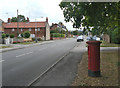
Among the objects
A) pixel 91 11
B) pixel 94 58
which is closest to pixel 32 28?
pixel 91 11

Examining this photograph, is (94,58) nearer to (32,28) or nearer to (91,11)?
(91,11)

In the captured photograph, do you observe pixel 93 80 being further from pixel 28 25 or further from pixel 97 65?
pixel 28 25

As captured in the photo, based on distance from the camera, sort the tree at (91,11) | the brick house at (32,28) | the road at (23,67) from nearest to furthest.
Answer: the road at (23,67), the tree at (91,11), the brick house at (32,28)

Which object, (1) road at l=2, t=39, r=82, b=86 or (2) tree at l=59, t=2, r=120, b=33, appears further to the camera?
(2) tree at l=59, t=2, r=120, b=33

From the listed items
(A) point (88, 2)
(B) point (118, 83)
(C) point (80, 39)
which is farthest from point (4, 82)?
(C) point (80, 39)

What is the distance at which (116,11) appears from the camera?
401 inches

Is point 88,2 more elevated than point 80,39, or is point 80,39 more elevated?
point 88,2

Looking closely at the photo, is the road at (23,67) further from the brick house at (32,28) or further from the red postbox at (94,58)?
the brick house at (32,28)

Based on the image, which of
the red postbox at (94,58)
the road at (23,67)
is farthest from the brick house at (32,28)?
the red postbox at (94,58)

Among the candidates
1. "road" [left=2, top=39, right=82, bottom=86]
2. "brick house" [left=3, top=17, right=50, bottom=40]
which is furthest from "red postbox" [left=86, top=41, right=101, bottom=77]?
"brick house" [left=3, top=17, right=50, bottom=40]

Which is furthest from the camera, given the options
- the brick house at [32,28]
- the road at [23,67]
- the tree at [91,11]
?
the brick house at [32,28]

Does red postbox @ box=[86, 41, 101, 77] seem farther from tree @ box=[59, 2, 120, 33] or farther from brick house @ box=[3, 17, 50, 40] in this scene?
brick house @ box=[3, 17, 50, 40]

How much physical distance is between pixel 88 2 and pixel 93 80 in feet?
16.5

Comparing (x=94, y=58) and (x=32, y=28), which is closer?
(x=94, y=58)
